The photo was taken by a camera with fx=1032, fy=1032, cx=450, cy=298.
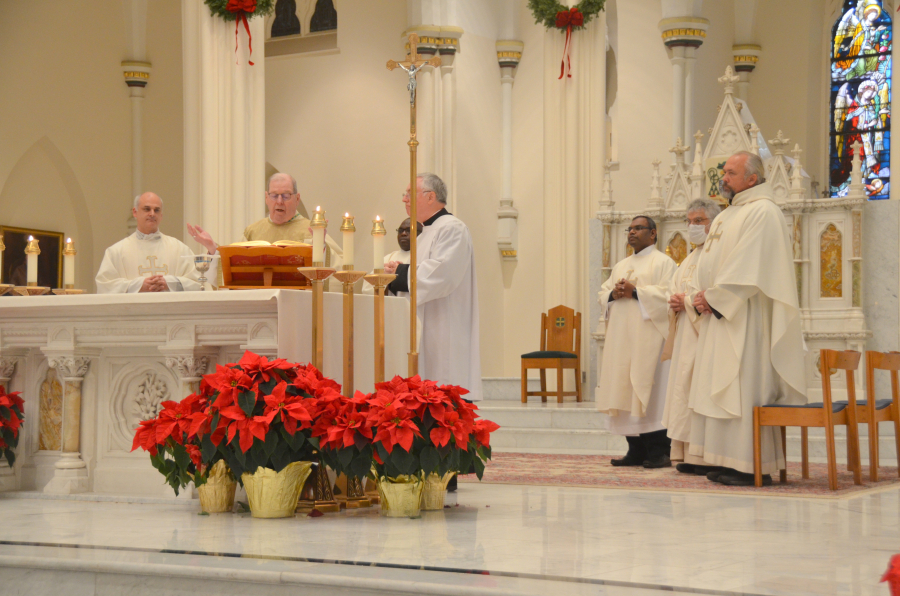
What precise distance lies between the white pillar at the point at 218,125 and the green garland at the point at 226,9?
0.07m

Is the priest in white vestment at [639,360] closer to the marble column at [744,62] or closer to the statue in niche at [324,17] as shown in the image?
the marble column at [744,62]

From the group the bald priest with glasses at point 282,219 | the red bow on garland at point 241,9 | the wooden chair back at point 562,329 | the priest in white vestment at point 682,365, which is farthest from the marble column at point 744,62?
the bald priest with glasses at point 282,219

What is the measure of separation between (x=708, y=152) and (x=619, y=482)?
5.69 m

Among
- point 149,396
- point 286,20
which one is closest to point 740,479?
point 149,396

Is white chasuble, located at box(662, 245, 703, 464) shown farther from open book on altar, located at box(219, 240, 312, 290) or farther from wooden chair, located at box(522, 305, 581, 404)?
wooden chair, located at box(522, 305, 581, 404)

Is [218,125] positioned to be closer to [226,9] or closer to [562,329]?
[226,9]

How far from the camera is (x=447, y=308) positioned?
564 cm

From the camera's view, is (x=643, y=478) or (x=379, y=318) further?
(x=643, y=478)

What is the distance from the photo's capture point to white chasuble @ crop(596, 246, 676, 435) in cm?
749

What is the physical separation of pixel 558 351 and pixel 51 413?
642 cm

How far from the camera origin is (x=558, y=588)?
3.11m

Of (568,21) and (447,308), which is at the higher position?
(568,21)


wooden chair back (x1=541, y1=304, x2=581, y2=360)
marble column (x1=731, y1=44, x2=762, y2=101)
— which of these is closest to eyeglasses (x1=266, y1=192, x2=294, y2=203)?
wooden chair back (x1=541, y1=304, x2=581, y2=360)

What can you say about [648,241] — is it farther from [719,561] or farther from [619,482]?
[719,561]
